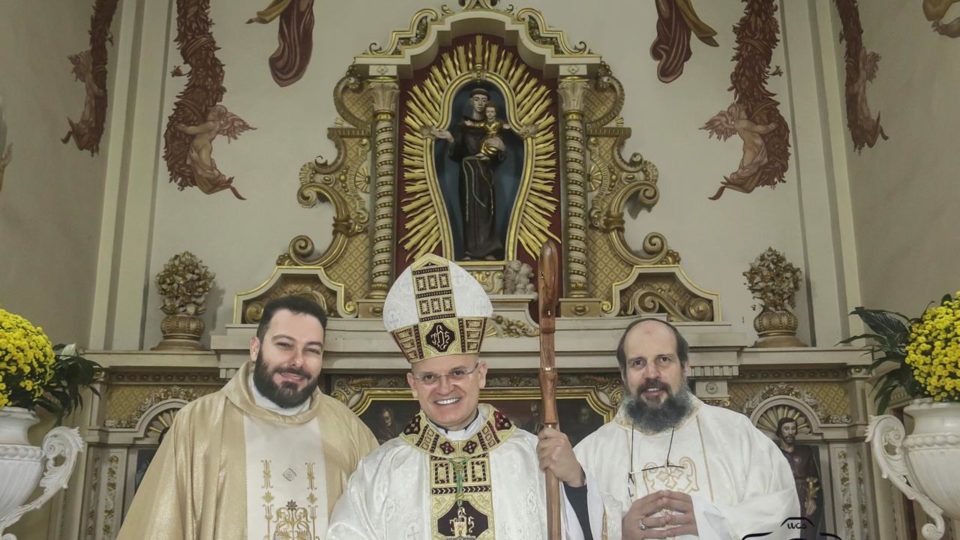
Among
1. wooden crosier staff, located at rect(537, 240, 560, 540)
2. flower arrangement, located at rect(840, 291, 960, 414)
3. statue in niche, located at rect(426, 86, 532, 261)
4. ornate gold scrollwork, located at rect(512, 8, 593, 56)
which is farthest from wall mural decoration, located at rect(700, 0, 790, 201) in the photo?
wooden crosier staff, located at rect(537, 240, 560, 540)

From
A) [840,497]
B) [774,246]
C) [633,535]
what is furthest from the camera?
[774,246]

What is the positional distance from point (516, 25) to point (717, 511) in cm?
484

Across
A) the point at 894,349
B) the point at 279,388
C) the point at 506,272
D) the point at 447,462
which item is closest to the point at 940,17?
the point at 894,349

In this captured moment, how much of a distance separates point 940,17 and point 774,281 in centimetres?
206

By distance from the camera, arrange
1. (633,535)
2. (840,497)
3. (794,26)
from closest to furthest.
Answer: (633,535), (840,497), (794,26)

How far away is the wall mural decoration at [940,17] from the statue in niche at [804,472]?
2.73 meters

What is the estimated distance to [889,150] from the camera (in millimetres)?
6504

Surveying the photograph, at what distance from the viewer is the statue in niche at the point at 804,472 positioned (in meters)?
6.37

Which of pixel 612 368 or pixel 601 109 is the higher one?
pixel 601 109

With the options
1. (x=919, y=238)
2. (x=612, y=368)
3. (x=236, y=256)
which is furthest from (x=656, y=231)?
(x=236, y=256)

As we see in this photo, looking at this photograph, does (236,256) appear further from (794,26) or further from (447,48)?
(794,26)

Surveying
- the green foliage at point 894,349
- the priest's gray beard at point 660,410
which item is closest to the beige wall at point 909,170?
the green foliage at point 894,349

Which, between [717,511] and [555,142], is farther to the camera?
[555,142]

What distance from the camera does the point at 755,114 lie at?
7.55 m
